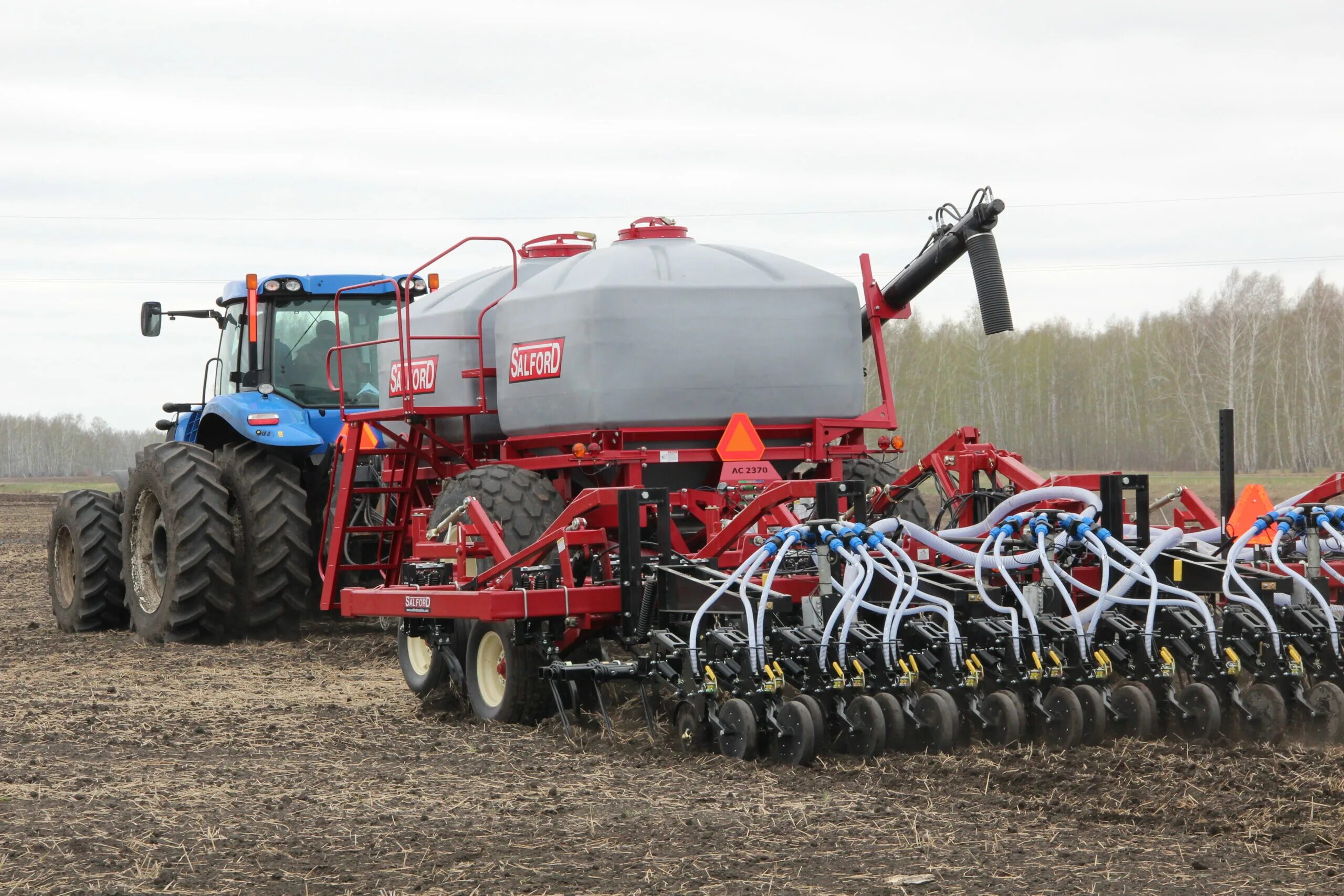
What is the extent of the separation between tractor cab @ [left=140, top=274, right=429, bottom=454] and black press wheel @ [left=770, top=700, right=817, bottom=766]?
19.3 feet

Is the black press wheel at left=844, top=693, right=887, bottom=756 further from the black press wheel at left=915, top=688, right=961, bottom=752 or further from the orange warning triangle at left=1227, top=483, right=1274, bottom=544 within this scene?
the orange warning triangle at left=1227, top=483, right=1274, bottom=544

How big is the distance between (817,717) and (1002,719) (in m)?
0.72

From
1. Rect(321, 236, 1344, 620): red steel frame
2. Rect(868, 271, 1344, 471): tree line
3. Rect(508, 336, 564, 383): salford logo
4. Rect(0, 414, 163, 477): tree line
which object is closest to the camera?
Rect(321, 236, 1344, 620): red steel frame

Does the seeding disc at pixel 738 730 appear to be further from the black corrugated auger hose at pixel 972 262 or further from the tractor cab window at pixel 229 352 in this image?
the tractor cab window at pixel 229 352

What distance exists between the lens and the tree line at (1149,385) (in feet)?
157

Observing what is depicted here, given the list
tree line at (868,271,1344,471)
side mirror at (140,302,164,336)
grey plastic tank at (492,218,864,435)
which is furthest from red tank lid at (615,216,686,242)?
tree line at (868,271,1344,471)

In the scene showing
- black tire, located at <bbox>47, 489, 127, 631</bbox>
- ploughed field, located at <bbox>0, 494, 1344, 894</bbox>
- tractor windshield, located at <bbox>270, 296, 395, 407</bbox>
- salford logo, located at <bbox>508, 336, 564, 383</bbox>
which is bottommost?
ploughed field, located at <bbox>0, 494, 1344, 894</bbox>

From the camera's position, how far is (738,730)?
6059mm

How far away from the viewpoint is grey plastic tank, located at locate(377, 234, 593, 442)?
9.17m

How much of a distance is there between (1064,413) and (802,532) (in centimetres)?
5175

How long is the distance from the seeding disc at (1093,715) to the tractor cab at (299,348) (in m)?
6.38

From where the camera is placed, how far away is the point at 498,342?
28.9 feet

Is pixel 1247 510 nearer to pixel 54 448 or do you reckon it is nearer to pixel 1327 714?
pixel 1327 714

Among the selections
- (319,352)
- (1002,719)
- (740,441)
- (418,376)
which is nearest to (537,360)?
(740,441)
